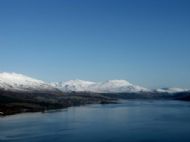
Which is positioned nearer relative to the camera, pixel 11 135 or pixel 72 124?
pixel 11 135

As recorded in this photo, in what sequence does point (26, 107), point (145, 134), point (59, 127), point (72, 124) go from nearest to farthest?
point (145, 134) → point (59, 127) → point (72, 124) → point (26, 107)

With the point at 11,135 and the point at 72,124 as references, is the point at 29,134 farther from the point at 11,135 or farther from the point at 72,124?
the point at 72,124

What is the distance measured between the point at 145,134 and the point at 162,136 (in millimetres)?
1721

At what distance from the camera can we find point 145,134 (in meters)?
34.7

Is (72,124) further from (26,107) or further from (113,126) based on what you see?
(26,107)

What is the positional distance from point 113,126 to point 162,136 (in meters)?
8.65

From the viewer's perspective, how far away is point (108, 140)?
31500 mm

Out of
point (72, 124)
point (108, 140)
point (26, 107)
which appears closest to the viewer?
point (108, 140)

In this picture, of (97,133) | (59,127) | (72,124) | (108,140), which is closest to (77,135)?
(97,133)

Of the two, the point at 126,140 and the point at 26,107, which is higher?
the point at 26,107

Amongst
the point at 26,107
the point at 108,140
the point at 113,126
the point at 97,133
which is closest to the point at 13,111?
the point at 26,107

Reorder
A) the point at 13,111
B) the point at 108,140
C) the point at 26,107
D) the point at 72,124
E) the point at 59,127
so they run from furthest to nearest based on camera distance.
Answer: the point at 26,107, the point at 13,111, the point at 72,124, the point at 59,127, the point at 108,140

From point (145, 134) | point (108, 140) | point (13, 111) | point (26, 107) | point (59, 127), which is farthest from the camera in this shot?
point (26, 107)

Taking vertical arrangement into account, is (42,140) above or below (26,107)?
below
